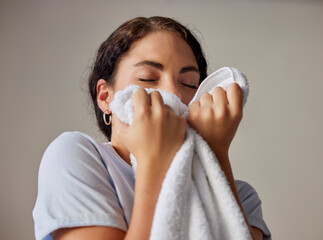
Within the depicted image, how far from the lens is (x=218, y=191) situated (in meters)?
0.42

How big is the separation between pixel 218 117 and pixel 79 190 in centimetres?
23

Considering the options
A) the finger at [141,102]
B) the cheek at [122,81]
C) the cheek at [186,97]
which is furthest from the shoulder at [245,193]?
the finger at [141,102]

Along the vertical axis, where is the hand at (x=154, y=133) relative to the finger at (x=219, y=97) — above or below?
below

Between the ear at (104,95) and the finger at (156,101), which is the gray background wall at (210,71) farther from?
the finger at (156,101)

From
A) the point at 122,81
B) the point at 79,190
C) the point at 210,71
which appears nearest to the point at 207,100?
the point at 79,190

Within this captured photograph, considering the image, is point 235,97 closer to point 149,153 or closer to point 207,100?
point 207,100

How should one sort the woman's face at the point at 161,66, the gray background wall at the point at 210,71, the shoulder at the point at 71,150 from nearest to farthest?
the shoulder at the point at 71,150 < the woman's face at the point at 161,66 < the gray background wall at the point at 210,71

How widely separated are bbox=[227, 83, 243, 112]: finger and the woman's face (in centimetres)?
21

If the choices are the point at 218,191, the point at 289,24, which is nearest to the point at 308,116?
the point at 289,24

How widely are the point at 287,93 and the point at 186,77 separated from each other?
3.73 feet

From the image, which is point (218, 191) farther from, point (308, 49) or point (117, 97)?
point (308, 49)

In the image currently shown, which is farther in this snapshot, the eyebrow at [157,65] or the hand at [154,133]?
the eyebrow at [157,65]

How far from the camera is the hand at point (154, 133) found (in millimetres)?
409

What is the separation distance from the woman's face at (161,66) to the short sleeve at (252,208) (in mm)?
272
